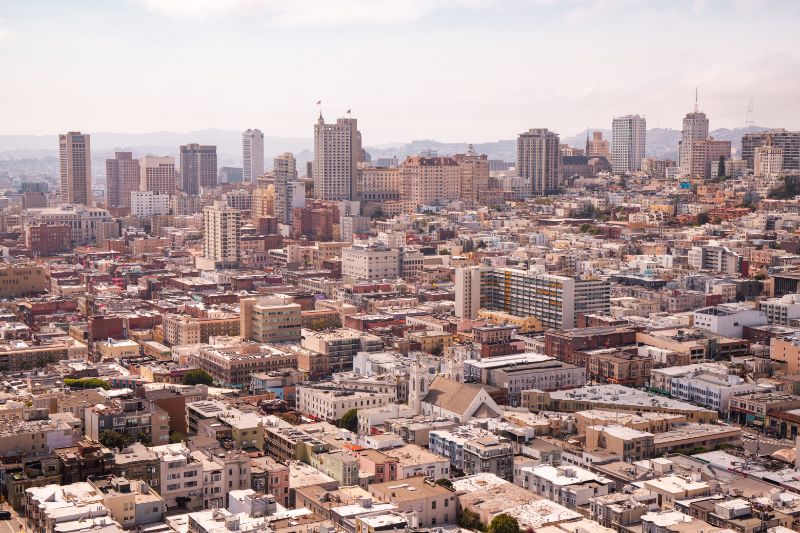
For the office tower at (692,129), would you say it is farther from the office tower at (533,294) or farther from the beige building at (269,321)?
the beige building at (269,321)

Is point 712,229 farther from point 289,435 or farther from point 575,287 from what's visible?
point 289,435

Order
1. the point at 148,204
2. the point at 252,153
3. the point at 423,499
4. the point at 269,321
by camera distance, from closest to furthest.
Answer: the point at 423,499
the point at 269,321
the point at 148,204
the point at 252,153

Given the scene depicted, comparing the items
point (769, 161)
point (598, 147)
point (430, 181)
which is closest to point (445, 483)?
point (430, 181)

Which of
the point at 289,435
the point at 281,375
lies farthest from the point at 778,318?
the point at 289,435

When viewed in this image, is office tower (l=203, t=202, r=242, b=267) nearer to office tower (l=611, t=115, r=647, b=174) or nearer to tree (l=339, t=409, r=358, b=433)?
tree (l=339, t=409, r=358, b=433)

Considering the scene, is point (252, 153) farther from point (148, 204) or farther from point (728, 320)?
point (728, 320)
